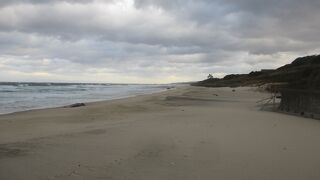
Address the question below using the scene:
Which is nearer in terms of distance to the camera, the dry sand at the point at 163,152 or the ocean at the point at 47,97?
the dry sand at the point at 163,152

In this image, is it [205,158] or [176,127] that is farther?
[176,127]

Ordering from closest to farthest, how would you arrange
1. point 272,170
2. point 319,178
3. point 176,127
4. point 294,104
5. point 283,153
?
point 319,178 < point 272,170 < point 283,153 < point 176,127 < point 294,104

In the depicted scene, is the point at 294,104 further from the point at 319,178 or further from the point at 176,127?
the point at 319,178

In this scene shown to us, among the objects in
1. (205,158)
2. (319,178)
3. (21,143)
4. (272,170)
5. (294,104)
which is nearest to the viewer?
(319,178)

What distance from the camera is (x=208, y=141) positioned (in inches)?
388

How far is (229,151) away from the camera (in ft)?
28.3

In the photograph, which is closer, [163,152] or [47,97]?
[163,152]

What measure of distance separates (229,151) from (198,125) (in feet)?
14.9

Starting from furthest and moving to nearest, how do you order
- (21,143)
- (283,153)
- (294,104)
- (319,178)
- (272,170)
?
1. (294,104)
2. (21,143)
3. (283,153)
4. (272,170)
5. (319,178)

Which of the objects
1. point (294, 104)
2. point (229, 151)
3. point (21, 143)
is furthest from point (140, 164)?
→ point (294, 104)

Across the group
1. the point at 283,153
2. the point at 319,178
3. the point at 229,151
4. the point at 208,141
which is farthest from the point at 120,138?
the point at 319,178

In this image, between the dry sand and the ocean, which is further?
the ocean

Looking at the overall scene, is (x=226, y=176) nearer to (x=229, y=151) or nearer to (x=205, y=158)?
(x=205, y=158)

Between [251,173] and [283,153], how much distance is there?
78.9 inches
